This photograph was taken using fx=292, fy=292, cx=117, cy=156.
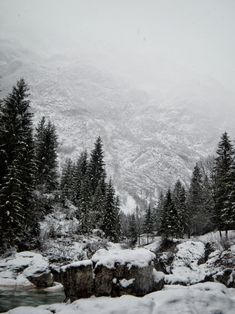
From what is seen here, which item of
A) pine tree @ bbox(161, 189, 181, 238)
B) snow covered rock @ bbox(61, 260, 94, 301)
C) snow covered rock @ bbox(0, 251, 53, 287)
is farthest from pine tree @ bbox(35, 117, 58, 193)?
snow covered rock @ bbox(61, 260, 94, 301)

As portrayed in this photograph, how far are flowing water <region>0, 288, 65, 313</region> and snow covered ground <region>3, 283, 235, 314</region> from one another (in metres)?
7.31

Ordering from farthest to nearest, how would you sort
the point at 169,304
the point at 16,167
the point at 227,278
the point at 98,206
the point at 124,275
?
the point at 98,206
the point at 16,167
the point at 227,278
the point at 124,275
the point at 169,304

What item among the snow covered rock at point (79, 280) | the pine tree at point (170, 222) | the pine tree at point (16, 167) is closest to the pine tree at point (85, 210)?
the pine tree at point (16, 167)

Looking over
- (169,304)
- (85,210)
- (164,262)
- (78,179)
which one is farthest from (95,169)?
(169,304)

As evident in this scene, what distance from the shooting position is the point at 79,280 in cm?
1459

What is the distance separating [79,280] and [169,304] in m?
5.93

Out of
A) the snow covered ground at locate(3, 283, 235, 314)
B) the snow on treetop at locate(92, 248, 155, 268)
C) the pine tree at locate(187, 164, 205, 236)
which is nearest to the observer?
the snow covered ground at locate(3, 283, 235, 314)

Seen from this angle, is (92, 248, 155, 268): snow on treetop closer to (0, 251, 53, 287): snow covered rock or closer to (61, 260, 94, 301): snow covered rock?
(61, 260, 94, 301): snow covered rock

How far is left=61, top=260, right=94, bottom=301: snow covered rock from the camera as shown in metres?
14.2

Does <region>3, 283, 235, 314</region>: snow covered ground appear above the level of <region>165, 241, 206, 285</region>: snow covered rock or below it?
below

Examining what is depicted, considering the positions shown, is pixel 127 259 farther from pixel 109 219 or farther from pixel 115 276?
pixel 109 219

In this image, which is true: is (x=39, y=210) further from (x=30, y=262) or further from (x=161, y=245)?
(x=161, y=245)

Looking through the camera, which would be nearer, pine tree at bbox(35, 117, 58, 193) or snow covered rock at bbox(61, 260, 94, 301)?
snow covered rock at bbox(61, 260, 94, 301)

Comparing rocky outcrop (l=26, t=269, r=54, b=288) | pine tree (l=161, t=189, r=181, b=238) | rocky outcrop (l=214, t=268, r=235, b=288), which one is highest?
pine tree (l=161, t=189, r=181, b=238)
